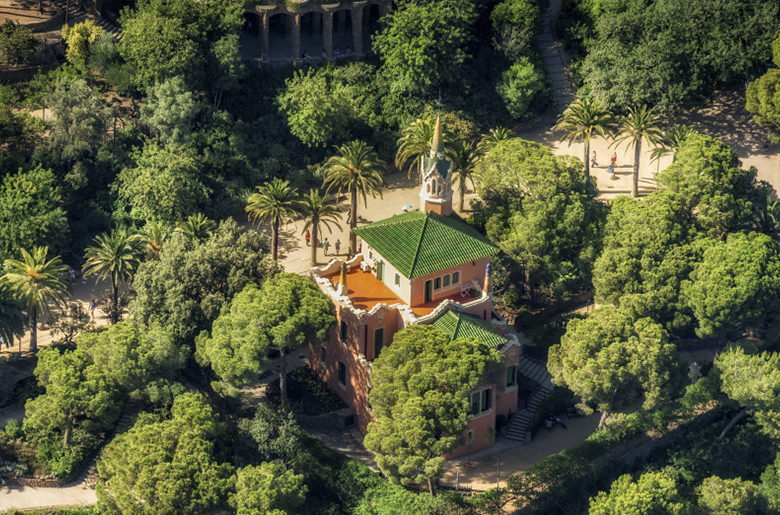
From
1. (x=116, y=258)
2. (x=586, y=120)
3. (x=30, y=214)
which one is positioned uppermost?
(x=586, y=120)

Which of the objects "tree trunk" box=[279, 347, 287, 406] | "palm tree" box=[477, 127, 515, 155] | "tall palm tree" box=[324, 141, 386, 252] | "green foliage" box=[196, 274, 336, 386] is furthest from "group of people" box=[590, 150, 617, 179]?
"tree trunk" box=[279, 347, 287, 406]

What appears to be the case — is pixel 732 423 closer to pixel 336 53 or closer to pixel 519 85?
pixel 519 85

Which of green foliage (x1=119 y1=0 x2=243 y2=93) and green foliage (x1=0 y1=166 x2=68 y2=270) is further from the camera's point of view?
green foliage (x1=119 y1=0 x2=243 y2=93)

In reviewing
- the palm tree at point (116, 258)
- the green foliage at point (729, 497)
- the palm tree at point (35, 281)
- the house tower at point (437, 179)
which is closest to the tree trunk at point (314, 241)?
the house tower at point (437, 179)

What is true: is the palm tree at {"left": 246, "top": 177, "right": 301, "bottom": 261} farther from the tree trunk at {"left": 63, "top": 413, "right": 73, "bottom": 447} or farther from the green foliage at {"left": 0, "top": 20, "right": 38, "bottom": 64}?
the green foliage at {"left": 0, "top": 20, "right": 38, "bottom": 64}

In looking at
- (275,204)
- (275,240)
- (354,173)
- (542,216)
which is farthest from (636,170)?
(275,204)

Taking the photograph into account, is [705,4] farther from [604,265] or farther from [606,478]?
[606,478]
